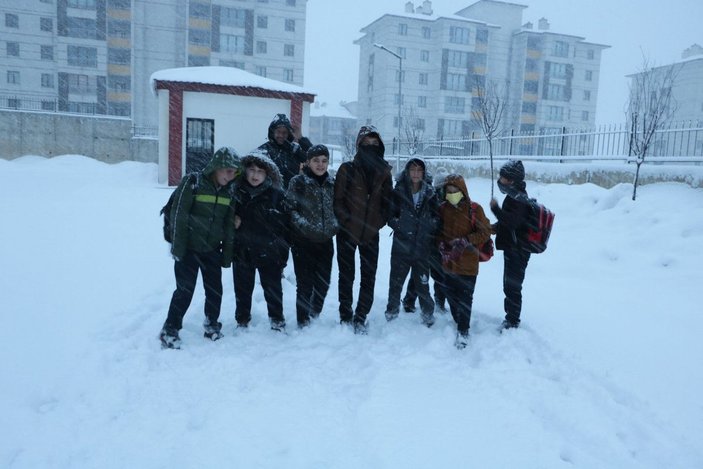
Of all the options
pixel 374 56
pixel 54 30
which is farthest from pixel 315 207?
pixel 374 56

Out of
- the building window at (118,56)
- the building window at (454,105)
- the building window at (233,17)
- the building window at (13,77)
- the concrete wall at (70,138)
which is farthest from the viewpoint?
the building window at (454,105)

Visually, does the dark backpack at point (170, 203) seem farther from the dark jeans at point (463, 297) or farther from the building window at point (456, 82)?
the building window at point (456, 82)

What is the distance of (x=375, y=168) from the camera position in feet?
15.3

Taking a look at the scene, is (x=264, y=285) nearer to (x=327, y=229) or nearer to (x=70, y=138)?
(x=327, y=229)

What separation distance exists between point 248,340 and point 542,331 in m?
2.81

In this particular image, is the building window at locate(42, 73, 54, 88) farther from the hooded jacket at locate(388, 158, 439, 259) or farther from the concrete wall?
the hooded jacket at locate(388, 158, 439, 259)

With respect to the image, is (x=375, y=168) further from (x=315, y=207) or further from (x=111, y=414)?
(x=111, y=414)

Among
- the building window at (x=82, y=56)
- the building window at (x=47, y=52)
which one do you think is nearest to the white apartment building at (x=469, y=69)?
the building window at (x=82, y=56)

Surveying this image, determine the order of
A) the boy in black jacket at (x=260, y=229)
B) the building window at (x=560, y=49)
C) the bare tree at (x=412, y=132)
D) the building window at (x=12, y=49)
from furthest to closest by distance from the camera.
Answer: the building window at (x=560, y=49), the building window at (x=12, y=49), the bare tree at (x=412, y=132), the boy in black jacket at (x=260, y=229)

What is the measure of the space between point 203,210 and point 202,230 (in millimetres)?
170

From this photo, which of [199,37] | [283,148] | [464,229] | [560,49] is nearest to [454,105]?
[560,49]

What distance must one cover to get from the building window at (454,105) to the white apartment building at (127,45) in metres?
14.9

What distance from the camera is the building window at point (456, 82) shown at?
167 feet

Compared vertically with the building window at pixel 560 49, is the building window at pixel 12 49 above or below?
below
